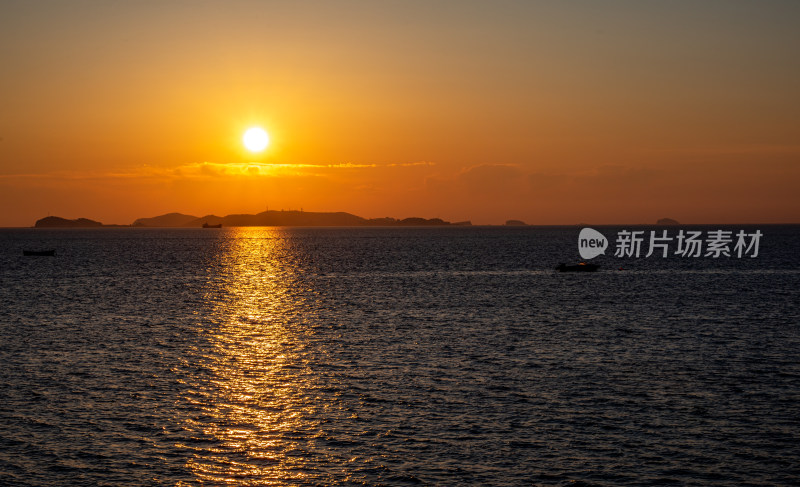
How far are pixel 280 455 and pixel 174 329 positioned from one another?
138ft

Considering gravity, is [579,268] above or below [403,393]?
above

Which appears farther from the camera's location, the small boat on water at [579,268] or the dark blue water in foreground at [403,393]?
the small boat on water at [579,268]

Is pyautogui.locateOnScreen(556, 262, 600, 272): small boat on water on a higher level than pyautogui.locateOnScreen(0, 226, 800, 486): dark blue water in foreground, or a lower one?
Result: higher

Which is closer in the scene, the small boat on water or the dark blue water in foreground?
the dark blue water in foreground

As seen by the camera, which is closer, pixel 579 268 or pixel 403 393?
pixel 403 393

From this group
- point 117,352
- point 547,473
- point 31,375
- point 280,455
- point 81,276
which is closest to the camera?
point 547,473

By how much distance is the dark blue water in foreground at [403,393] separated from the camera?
102 feet

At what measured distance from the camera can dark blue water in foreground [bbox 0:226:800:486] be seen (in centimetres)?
3112

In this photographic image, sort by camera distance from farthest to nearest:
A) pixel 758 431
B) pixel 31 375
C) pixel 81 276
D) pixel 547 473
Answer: pixel 81 276, pixel 31 375, pixel 758 431, pixel 547 473

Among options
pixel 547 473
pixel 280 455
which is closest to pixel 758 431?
pixel 547 473

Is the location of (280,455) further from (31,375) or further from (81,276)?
(81,276)

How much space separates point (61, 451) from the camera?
33.0m

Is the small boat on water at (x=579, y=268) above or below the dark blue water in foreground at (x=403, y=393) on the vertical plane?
above

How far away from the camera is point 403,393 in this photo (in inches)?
1695
